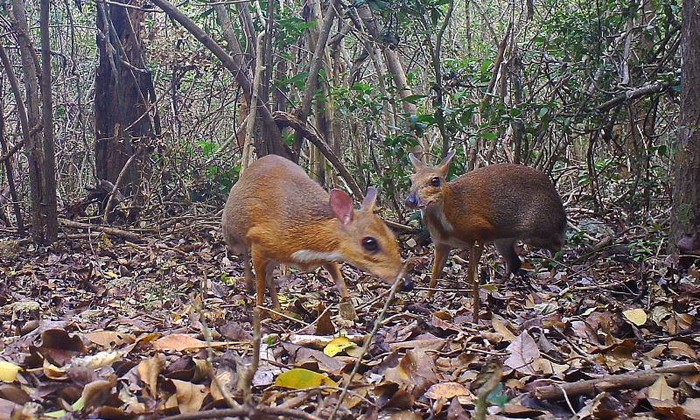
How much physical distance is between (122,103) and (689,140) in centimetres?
730

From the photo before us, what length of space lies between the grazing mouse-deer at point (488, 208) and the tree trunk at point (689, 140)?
1.91 m

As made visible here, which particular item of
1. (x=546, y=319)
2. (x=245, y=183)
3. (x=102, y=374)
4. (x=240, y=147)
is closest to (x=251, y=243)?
(x=245, y=183)

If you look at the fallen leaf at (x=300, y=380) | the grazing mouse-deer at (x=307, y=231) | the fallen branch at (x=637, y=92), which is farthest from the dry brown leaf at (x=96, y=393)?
the fallen branch at (x=637, y=92)

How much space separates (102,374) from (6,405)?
1.16 ft

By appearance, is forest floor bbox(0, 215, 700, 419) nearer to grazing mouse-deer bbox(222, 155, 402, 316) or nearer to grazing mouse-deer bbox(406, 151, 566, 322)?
grazing mouse-deer bbox(222, 155, 402, 316)

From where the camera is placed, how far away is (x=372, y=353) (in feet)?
10.8

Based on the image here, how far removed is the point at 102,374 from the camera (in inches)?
104

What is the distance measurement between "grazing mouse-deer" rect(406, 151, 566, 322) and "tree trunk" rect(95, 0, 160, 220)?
4559mm


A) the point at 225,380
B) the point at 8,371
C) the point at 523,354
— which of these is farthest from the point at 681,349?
the point at 8,371

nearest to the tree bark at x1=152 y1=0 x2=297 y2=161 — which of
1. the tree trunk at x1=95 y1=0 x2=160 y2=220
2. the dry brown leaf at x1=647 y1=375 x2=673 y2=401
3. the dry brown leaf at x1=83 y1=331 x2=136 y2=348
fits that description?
the tree trunk at x1=95 y1=0 x2=160 y2=220

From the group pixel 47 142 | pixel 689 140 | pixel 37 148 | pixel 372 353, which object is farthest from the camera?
pixel 37 148

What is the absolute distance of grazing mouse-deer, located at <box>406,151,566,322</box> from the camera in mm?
6711

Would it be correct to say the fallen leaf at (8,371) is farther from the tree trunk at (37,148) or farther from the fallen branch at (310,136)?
the fallen branch at (310,136)

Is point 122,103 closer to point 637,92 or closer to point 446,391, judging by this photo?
point 637,92
